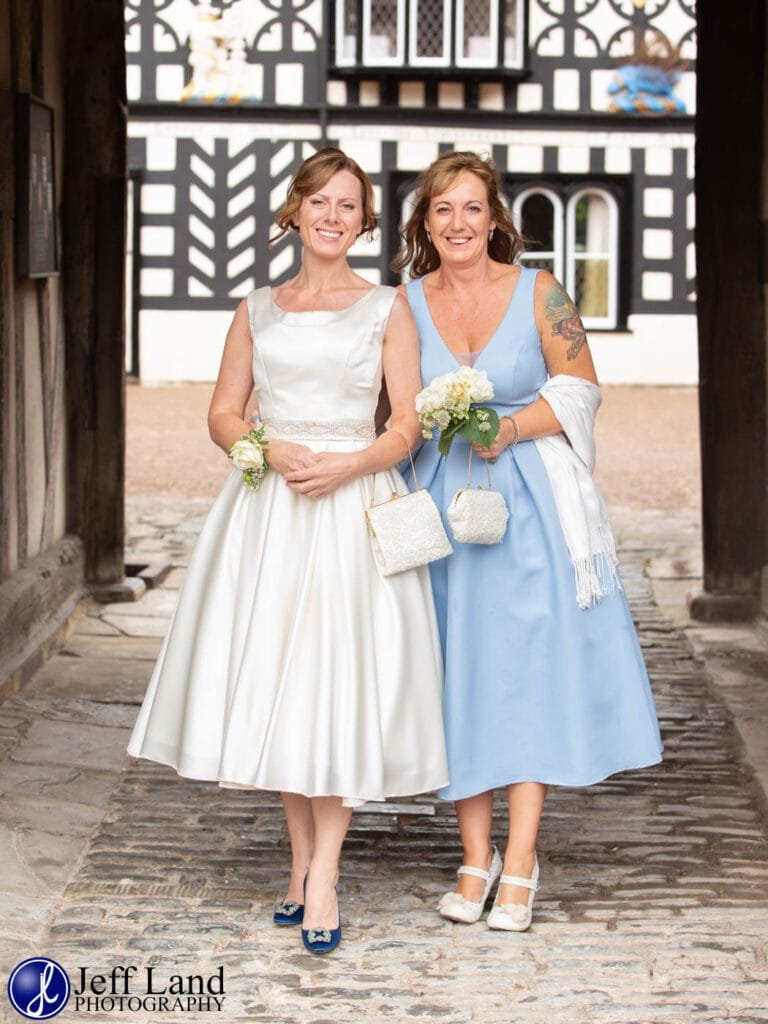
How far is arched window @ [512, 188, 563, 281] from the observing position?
1967cm

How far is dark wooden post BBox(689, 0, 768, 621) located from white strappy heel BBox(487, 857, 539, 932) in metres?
3.77

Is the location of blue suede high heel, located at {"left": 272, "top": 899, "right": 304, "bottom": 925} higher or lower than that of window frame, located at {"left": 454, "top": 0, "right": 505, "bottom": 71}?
lower

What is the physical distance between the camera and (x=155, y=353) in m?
19.5

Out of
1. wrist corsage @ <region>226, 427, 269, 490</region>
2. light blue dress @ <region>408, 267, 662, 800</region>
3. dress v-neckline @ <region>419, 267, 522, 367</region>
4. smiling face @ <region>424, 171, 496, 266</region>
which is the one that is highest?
smiling face @ <region>424, 171, 496, 266</region>

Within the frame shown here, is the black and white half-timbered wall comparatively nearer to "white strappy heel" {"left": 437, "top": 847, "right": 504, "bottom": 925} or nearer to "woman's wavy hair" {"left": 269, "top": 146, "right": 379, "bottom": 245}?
"woman's wavy hair" {"left": 269, "top": 146, "right": 379, "bottom": 245}

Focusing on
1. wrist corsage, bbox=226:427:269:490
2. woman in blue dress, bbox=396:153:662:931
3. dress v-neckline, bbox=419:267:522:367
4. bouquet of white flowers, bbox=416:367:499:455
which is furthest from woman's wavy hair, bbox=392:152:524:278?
wrist corsage, bbox=226:427:269:490

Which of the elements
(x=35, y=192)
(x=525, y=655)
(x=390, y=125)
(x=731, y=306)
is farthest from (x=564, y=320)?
(x=390, y=125)

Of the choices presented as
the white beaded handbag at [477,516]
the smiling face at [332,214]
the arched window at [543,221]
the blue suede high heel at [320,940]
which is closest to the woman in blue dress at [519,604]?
the white beaded handbag at [477,516]

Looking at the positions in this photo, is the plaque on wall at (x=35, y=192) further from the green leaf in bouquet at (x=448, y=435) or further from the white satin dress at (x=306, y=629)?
the green leaf in bouquet at (x=448, y=435)

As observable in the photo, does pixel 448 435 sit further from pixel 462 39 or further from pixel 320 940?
pixel 462 39

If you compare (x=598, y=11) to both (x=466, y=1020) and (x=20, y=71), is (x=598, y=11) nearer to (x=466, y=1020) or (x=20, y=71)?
(x=20, y=71)

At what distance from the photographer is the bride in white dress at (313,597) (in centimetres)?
359

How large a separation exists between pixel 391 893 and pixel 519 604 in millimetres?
812

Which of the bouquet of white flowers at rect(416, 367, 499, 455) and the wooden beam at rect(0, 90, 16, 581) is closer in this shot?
the bouquet of white flowers at rect(416, 367, 499, 455)
